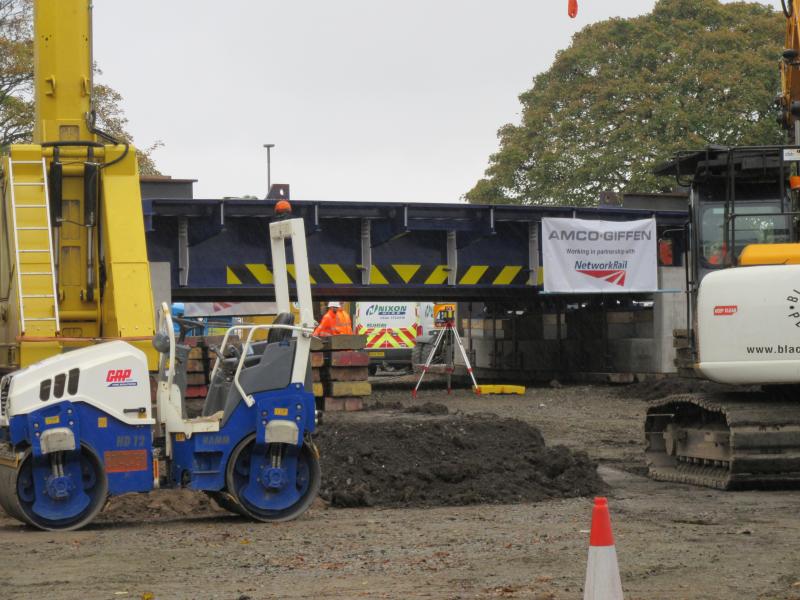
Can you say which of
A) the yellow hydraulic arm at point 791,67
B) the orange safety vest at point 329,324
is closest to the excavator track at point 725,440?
the yellow hydraulic arm at point 791,67

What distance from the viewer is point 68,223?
12.2 m

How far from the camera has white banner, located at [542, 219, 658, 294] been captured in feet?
83.4

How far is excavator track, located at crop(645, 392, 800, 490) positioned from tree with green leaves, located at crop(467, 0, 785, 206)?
34.7 m

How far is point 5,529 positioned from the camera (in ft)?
35.2

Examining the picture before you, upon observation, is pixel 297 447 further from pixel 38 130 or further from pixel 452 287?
pixel 452 287

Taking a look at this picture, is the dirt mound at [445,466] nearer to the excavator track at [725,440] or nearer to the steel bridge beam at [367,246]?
the excavator track at [725,440]

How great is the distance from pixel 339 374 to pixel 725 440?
9.08 meters

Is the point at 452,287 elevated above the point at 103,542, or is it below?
above

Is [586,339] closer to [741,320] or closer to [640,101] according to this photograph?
[741,320]

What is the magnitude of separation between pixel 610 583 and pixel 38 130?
312 inches

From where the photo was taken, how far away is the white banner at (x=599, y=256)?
83.4ft

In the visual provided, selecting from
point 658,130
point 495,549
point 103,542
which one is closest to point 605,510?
point 495,549

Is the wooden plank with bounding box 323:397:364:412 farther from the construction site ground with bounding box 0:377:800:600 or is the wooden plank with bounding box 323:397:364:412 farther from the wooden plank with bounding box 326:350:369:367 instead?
the construction site ground with bounding box 0:377:800:600

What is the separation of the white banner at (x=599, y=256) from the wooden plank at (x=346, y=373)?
536 cm
